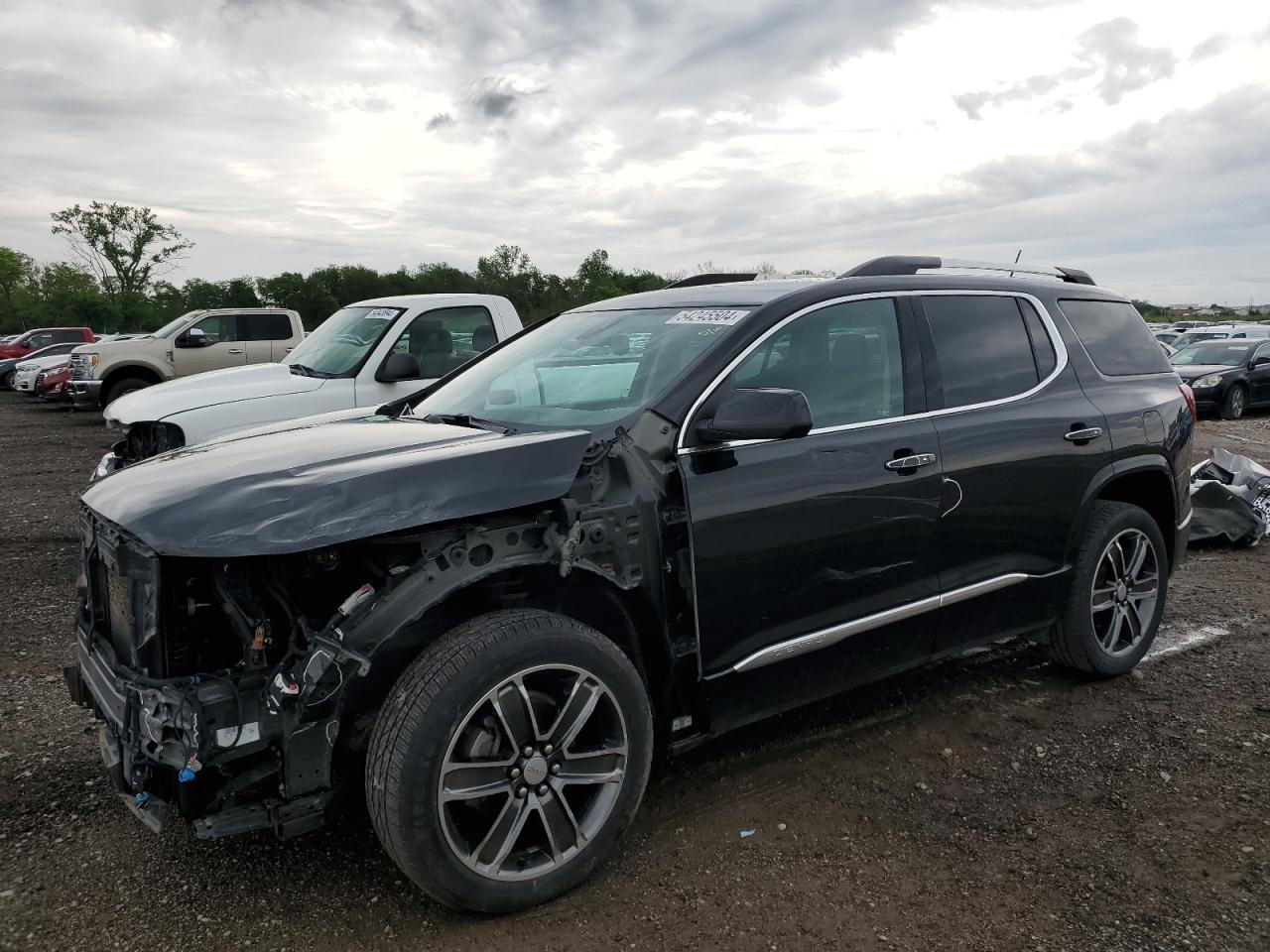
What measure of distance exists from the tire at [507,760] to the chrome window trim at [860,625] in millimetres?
480

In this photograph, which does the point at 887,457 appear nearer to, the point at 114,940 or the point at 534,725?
the point at 534,725

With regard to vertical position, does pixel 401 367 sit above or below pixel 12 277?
below

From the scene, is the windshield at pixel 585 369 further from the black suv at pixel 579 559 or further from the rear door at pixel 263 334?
the rear door at pixel 263 334

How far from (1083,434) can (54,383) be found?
23.7 meters

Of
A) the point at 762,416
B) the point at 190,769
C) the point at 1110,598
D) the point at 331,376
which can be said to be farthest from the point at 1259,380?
the point at 190,769

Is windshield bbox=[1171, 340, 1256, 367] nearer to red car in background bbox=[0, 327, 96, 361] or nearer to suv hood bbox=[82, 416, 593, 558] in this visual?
suv hood bbox=[82, 416, 593, 558]

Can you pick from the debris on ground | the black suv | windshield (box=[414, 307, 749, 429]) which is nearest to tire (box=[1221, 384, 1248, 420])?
the debris on ground

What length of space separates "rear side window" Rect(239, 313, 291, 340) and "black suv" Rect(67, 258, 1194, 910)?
1396 centimetres

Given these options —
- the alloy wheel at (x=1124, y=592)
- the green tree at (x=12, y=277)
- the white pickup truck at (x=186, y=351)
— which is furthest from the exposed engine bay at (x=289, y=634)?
the green tree at (x=12, y=277)

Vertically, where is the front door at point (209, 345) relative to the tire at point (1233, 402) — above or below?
above

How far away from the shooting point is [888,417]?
144 inches

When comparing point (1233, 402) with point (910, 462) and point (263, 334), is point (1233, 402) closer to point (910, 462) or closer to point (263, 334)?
point (263, 334)

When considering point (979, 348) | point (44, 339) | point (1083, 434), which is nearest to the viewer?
point (979, 348)

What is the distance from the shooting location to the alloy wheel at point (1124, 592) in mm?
4480
